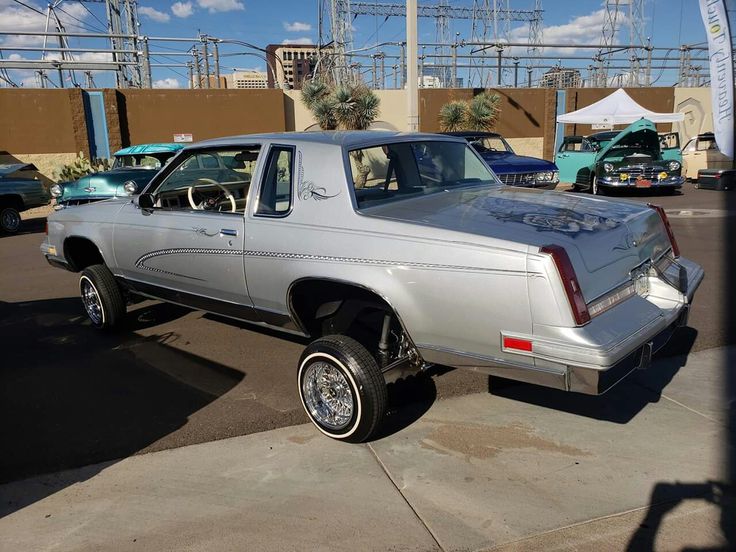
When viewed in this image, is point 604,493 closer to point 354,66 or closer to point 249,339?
point 249,339

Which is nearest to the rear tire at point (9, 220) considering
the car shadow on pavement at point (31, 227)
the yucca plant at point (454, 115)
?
the car shadow on pavement at point (31, 227)

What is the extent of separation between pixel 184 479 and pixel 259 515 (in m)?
0.59

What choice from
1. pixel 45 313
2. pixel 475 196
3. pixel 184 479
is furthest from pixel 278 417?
pixel 45 313

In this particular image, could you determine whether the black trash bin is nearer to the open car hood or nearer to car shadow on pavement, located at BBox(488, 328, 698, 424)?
the open car hood

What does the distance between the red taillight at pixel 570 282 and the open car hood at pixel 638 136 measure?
13.5 m

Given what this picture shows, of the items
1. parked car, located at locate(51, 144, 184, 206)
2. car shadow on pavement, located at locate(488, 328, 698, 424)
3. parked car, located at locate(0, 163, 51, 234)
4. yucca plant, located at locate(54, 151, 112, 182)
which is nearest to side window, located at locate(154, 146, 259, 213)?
car shadow on pavement, located at locate(488, 328, 698, 424)

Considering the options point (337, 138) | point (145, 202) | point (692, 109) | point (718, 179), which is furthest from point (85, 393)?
point (692, 109)

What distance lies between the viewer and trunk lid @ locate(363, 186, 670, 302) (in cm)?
305

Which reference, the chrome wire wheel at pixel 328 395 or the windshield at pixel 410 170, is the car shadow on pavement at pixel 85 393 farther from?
the windshield at pixel 410 170

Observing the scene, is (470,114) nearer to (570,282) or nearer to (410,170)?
(410,170)

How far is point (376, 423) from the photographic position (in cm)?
345

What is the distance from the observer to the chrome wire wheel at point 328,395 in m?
3.58

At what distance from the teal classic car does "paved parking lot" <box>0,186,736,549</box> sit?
32.9 ft

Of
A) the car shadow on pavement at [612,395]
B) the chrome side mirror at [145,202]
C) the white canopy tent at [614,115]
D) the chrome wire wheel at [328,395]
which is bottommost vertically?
the car shadow on pavement at [612,395]
